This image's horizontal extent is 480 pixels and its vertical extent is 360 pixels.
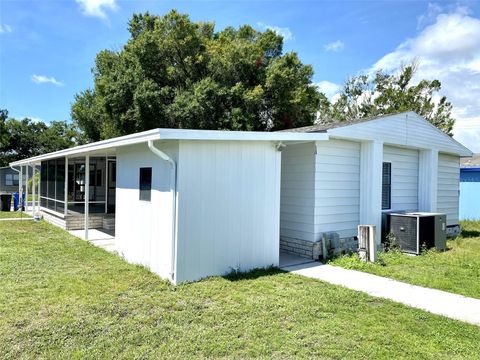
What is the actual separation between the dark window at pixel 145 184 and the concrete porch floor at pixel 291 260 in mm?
2895

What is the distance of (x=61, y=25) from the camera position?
41.9 ft

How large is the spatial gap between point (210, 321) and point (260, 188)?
288 cm

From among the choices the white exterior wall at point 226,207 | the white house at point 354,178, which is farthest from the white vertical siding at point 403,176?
the white exterior wall at point 226,207

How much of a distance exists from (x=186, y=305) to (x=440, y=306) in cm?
343

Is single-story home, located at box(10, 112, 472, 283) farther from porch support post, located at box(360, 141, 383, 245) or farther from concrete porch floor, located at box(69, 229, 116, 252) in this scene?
concrete porch floor, located at box(69, 229, 116, 252)

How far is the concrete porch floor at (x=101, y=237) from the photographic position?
8.96 meters

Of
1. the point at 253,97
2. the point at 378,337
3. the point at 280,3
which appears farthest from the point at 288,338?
the point at 253,97

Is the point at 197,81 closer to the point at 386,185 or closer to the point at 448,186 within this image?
the point at 386,185

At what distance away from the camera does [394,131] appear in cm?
915

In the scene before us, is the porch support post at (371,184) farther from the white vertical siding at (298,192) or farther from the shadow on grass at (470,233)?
the shadow on grass at (470,233)

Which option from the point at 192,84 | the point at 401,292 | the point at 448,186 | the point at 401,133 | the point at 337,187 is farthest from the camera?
the point at 192,84

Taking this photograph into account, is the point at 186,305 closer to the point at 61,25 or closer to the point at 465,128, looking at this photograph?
the point at 61,25

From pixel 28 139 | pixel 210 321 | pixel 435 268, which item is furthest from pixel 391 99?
pixel 28 139

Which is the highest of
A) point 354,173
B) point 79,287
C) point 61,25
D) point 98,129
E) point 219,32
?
point 219,32
